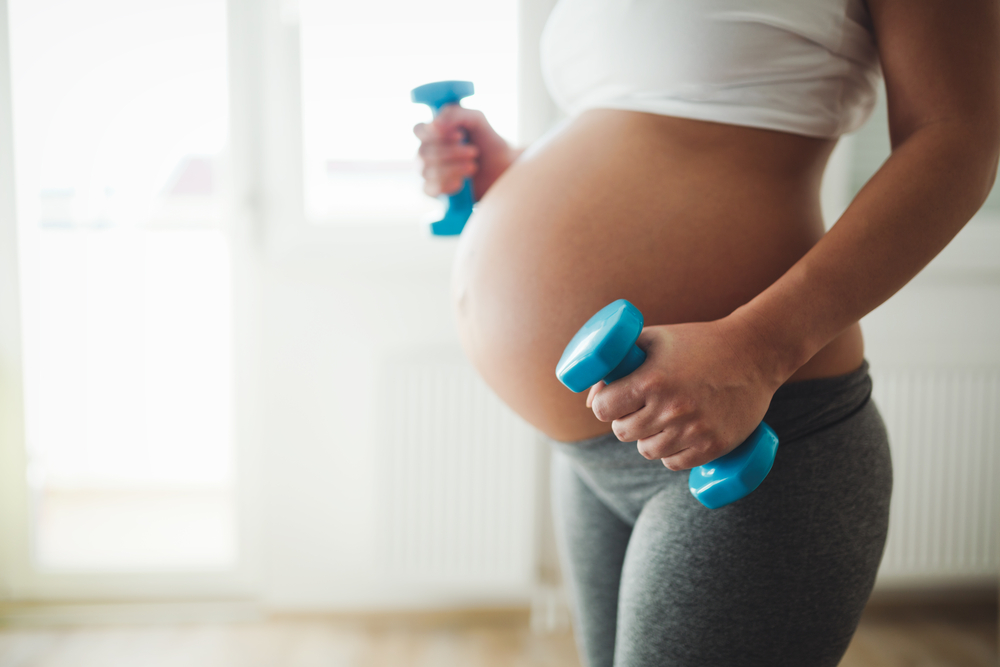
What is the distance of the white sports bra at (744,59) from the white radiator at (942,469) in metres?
1.34

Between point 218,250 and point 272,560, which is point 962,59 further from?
point 218,250

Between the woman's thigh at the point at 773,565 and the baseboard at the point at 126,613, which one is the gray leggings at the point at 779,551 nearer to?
the woman's thigh at the point at 773,565

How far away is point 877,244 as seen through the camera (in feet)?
1.19

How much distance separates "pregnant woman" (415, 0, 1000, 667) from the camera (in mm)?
365

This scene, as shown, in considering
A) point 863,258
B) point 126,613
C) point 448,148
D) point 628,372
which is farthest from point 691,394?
point 126,613

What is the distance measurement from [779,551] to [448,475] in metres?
1.18

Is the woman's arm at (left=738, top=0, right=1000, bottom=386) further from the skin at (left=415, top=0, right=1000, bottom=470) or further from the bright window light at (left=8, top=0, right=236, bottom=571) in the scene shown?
the bright window light at (left=8, top=0, right=236, bottom=571)

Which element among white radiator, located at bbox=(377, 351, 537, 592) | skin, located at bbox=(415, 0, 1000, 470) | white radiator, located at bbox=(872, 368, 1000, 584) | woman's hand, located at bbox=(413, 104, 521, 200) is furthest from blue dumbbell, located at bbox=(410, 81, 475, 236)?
white radiator, located at bbox=(872, 368, 1000, 584)

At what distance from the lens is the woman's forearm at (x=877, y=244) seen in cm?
35

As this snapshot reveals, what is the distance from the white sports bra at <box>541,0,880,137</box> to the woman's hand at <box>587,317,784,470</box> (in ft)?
0.69

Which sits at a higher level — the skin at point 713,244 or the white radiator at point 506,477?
the skin at point 713,244

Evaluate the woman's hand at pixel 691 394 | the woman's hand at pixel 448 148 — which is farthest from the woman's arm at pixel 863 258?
the woman's hand at pixel 448 148

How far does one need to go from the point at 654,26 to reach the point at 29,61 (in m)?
1.88

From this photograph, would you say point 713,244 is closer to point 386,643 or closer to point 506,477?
point 506,477
